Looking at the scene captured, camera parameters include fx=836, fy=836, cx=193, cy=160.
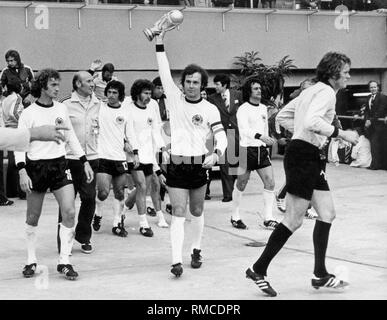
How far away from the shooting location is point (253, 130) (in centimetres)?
1089

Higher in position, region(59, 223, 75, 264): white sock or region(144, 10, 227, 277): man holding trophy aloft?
region(144, 10, 227, 277): man holding trophy aloft

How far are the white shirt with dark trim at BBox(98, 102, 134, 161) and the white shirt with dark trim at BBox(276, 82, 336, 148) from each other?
3.68m

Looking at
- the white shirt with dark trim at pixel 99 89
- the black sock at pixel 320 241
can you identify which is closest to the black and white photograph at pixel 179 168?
the black sock at pixel 320 241

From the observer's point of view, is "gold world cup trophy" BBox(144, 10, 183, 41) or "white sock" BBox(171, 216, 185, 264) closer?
"white sock" BBox(171, 216, 185, 264)

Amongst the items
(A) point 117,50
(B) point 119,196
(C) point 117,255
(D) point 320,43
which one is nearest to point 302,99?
(C) point 117,255

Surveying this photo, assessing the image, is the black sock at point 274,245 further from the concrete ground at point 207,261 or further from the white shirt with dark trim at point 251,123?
the white shirt with dark trim at point 251,123

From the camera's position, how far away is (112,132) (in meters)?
10.6

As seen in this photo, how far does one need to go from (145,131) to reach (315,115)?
419 centimetres

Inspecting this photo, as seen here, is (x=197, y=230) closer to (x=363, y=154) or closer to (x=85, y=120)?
(x=85, y=120)


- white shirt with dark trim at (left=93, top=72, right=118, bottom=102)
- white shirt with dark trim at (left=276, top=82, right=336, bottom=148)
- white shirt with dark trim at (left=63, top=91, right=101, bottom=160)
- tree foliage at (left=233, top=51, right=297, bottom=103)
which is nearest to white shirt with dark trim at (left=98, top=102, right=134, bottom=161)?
white shirt with dark trim at (left=63, top=91, right=101, bottom=160)

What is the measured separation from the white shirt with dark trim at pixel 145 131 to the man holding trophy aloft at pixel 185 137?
244 centimetres

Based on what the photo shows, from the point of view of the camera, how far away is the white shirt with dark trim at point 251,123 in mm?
10859

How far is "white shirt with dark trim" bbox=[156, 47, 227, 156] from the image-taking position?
822 centimetres

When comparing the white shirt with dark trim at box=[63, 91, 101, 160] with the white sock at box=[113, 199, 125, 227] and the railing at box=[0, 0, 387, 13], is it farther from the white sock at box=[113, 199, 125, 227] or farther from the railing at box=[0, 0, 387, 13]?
the railing at box=[0, 0, 387, 13]
